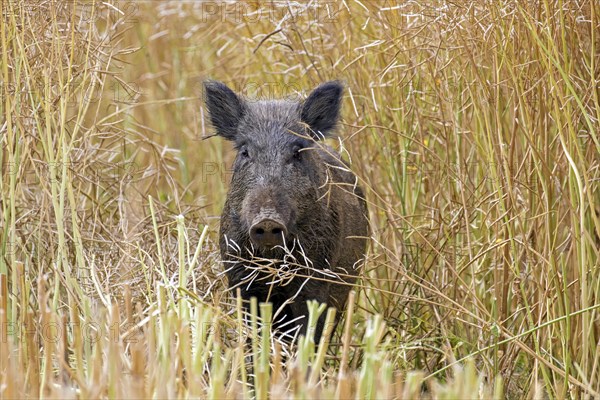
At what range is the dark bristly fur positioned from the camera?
5.11 metres

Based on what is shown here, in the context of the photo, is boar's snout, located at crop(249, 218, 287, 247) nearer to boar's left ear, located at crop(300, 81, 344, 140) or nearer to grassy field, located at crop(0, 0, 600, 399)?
grassy field, located at crop(0, 0, 600, 399)

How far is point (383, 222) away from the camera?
7098 mm

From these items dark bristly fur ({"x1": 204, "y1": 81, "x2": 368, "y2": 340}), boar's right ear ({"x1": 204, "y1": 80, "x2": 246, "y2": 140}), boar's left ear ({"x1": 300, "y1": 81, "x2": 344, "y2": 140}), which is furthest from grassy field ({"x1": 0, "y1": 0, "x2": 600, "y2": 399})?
boar's right ear ({"x1": 204, "y1": 80, "x2": 246, "y2": 140})

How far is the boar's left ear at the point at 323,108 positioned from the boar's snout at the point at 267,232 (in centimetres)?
96

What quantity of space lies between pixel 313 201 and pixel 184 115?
5087 mm

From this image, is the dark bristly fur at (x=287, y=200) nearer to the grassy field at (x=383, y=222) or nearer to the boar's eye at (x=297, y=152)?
the boar's eye at (x=297, y=152)

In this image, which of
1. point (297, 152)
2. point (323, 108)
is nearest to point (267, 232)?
point (297, 152)

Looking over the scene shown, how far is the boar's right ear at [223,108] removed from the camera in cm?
569

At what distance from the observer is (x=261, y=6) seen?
281 inches

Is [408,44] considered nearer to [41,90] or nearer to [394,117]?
[394,117]

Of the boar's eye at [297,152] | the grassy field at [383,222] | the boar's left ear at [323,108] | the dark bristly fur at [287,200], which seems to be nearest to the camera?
the grassy field at [383,222]

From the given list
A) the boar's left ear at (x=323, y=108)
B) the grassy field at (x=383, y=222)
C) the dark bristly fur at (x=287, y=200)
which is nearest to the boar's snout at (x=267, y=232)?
the dark bristly fur at (x=287, y=200)

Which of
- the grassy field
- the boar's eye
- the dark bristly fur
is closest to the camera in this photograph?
the grassy field

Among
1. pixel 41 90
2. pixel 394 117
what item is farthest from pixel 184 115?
pixel 41 90
